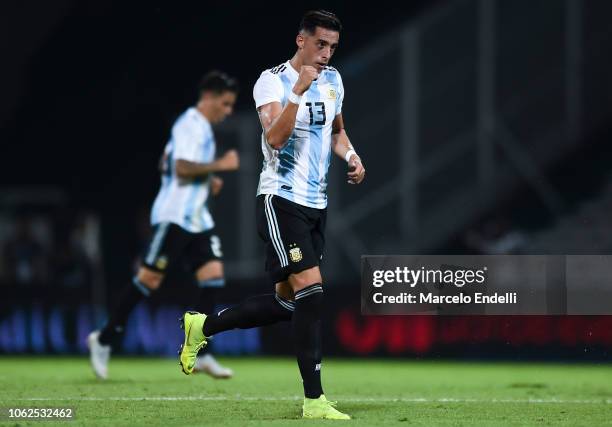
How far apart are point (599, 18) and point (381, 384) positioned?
30.1 feet

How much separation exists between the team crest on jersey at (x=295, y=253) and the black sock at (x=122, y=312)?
10.5ft

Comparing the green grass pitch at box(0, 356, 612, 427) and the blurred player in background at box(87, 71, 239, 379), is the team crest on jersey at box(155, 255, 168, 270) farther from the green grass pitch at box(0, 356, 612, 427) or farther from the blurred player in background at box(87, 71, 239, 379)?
the green grass pitch at box(0, 356, 612, 427)

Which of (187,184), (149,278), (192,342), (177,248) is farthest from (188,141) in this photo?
(192,342)

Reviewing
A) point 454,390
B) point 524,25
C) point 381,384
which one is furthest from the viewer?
point 524,25

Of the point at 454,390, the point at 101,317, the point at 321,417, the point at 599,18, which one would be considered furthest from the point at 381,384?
the point at 599,18

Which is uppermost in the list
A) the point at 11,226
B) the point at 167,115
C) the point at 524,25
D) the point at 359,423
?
the point at 524,25

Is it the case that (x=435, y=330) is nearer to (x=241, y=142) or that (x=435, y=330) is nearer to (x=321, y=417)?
(x=241, y=142)

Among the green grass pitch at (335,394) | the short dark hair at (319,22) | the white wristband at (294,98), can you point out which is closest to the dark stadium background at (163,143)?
the green grass pitch at (335,394)

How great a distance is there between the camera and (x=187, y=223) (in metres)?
10.3

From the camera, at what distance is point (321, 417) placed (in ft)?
23.0

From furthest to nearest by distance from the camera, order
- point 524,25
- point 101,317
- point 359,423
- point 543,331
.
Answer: point 524,25 → point 101,317 → point 543,331 → point 359,423

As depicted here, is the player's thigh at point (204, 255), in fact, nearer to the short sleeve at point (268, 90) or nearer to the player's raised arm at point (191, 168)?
the player's raised arm at point (191, 168)

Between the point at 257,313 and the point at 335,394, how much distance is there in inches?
55.5

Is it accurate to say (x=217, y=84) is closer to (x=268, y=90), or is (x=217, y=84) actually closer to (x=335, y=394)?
(x=335, y=394)
